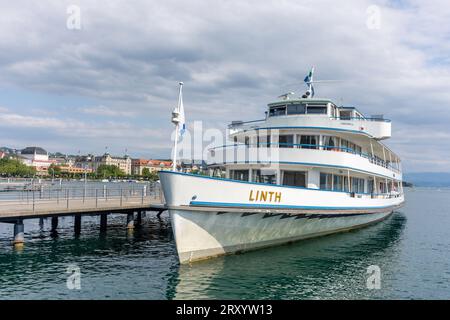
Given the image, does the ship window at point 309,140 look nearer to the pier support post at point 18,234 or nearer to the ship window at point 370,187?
the ship window at point 370,187

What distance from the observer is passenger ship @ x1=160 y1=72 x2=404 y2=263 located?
14516 mm

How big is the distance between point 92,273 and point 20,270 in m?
2.85

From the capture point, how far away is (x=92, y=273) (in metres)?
14.3

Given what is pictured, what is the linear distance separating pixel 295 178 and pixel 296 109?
13.5 feet

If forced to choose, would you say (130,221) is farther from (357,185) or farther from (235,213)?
(357,185)

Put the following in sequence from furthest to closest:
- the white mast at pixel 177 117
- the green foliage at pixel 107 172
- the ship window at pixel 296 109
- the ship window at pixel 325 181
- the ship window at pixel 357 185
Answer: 1. the green foliage at pixel 107 172
2. the ship window at pixel 357 185
3. the ship window at pixel 296 109
4. the ship window at pixel 325 181
5. the white mast at pixel 177 117

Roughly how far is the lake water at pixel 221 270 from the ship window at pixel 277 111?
742 cm

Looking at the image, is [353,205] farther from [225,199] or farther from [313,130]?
[225,199]

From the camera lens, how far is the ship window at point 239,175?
20578 millimetres

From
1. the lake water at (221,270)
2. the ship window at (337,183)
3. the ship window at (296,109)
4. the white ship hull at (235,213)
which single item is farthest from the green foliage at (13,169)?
the white ship hull at (235,213)

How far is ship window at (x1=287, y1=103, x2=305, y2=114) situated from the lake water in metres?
7.17

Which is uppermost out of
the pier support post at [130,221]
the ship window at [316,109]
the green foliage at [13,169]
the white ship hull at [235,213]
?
the ship window at [316,109]
